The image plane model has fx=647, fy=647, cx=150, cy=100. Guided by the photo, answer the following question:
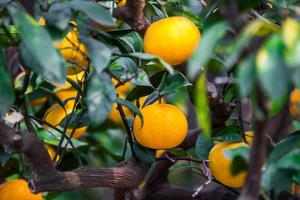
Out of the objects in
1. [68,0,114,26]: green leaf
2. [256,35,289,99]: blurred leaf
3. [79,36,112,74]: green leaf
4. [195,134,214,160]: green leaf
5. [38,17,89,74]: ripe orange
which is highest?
[256,35,289,99]: blurred leaf

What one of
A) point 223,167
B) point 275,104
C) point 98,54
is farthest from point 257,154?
point 223,167

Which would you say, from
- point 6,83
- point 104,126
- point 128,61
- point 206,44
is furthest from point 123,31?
point 104,126

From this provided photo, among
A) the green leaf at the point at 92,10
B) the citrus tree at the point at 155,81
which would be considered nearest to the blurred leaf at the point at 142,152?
the citrus tree at the point at 155,81

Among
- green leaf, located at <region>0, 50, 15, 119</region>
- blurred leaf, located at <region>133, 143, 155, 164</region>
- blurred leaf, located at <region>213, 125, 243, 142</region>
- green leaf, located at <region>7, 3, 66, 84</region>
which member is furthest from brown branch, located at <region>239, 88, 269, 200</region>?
blurred leaf, located at <region>133, 143, 155, 164</region>

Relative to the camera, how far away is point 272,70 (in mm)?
488

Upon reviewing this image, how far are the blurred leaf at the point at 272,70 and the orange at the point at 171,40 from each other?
11.0 inches

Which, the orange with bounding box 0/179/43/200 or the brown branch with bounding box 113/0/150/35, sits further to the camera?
the orange with bounding box 0/179/43/200

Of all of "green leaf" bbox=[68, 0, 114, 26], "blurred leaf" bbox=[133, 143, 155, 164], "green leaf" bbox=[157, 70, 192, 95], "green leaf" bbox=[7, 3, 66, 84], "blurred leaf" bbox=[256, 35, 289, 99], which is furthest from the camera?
"blurred leaf" bbox=[133, 143, 155, 164]

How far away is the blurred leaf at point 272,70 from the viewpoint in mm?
483

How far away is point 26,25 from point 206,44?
0.62ft

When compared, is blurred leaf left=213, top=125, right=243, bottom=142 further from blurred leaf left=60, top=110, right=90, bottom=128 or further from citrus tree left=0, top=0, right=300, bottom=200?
blurred leaf left=60, top=110, right=90, bottom=128

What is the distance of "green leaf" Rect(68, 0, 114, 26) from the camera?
0.71 metres

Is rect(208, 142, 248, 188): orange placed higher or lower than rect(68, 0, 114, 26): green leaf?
lower

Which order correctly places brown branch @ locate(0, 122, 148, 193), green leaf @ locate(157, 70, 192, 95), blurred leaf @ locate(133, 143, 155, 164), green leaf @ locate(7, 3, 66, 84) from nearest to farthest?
green leaf @ locate(7, 3, 66, 84)
brown branch @ locate(0, 122, 148, 193)
green leaf @ locate(157, 70, 192, 95)
blurred leaf @ locate(133, 143, 155, 164)
